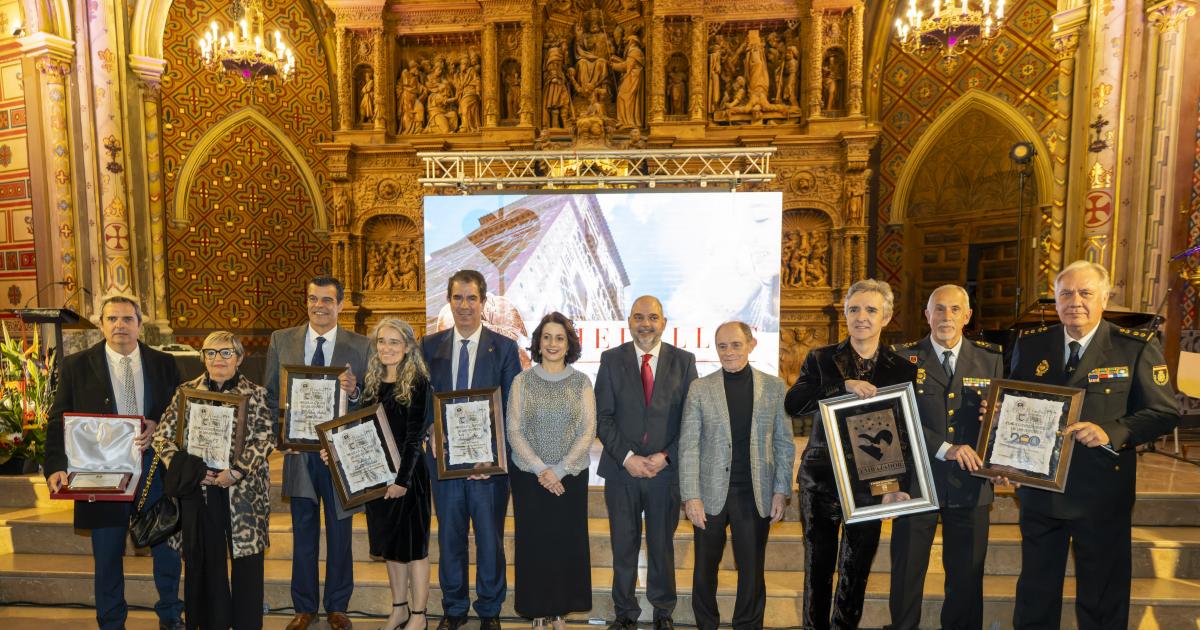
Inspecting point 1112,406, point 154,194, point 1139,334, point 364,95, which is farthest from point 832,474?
point 154,194

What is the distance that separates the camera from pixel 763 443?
3016 millimetres

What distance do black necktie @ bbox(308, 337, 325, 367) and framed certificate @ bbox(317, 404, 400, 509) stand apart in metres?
0.49

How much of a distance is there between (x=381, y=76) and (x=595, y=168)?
3.58 meters

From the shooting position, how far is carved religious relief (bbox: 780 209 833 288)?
331 inches

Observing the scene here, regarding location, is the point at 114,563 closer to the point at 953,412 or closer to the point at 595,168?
the point at 953,412

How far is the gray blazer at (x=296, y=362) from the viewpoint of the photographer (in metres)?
3.27

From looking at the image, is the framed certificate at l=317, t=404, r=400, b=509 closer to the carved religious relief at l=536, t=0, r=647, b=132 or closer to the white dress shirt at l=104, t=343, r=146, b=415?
the white dress shirt at l=104, t=343, r=146, b=415

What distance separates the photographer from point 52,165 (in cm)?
760

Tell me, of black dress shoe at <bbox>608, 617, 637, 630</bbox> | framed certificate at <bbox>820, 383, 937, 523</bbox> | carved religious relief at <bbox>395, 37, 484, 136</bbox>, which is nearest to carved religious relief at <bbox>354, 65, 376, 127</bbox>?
carved religious relief at <bbox>395, 37, 484, 136</bbox>

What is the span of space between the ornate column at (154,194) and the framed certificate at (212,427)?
21.2 feet

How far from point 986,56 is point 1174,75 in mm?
3198

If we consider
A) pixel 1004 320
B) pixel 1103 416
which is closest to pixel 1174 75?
pixel 1004 320

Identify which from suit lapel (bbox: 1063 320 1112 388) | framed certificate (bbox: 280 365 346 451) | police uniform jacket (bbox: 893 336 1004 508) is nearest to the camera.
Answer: suit lapel (bbox: 1063 320 1112 388)

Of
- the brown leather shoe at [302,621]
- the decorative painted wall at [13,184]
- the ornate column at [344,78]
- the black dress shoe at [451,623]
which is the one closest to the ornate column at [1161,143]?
the black dress shoe at [451,623]
